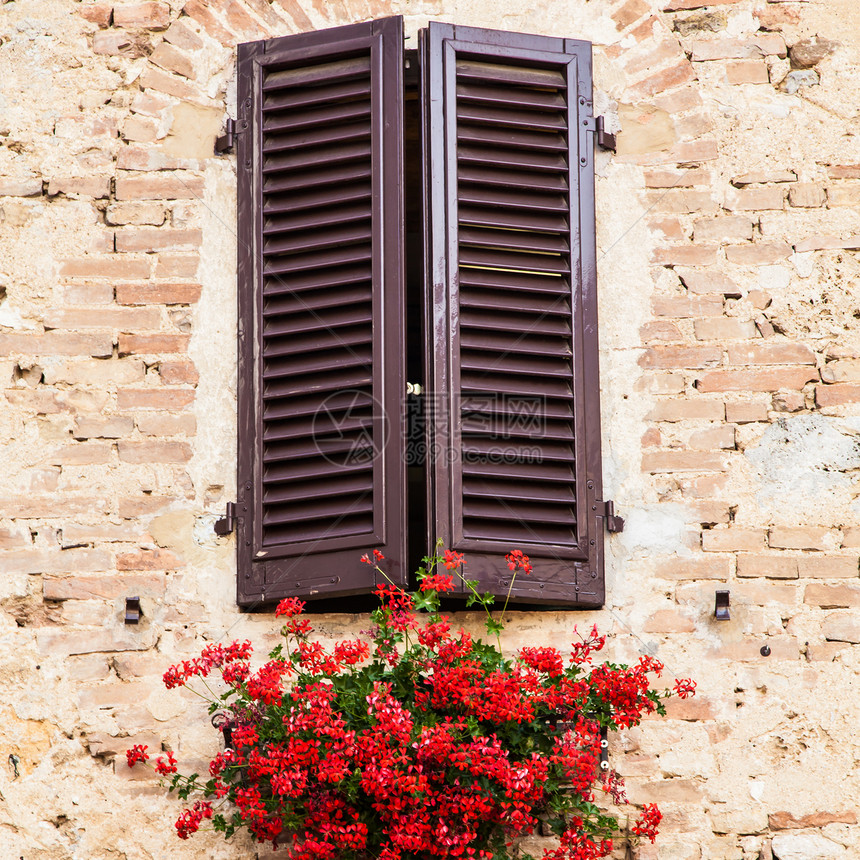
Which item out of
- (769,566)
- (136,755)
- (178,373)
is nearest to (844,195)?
(769,566)

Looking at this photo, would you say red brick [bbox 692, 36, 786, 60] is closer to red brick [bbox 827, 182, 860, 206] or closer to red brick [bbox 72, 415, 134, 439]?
red brick [bbox 827, 182, 860, 206]

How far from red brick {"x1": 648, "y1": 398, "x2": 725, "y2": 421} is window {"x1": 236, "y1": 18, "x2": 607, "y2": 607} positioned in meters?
0.23

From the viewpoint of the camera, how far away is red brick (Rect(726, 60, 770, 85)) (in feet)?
14.4

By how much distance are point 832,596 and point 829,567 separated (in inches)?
3.7

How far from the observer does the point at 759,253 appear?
4.24 metres

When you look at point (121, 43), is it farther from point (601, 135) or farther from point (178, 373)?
point (601, 135)

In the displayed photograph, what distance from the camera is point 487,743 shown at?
3.38 metres

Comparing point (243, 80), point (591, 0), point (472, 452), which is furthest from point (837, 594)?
point (243, 80)

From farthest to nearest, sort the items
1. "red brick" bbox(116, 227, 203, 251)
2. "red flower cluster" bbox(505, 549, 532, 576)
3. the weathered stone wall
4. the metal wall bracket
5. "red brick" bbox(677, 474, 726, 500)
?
"red brick" bbox(116, 227, 203, 251)
"red brick" bbox(677, 474, 726, 500)
the metal wall bracket
the weathered stone wall
"red flower cluster" bbox(505, 549, 532, 576)

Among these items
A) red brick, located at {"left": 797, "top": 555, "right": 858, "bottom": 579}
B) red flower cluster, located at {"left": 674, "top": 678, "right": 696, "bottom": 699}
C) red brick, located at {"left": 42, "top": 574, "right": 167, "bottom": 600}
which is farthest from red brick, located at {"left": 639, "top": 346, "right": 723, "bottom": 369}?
red brick, located at {"left": 42, "top": 574, "right": 167, "bottom": 600}

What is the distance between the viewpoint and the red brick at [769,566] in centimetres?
399

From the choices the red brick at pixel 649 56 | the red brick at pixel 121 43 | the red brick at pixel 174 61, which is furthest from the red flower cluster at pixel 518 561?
the red brick at pixel 121 43

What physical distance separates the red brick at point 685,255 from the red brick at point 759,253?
0.20 feet

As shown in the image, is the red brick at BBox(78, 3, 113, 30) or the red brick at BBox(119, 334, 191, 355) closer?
the red brick at BBox(119, 334, 191, 355)
